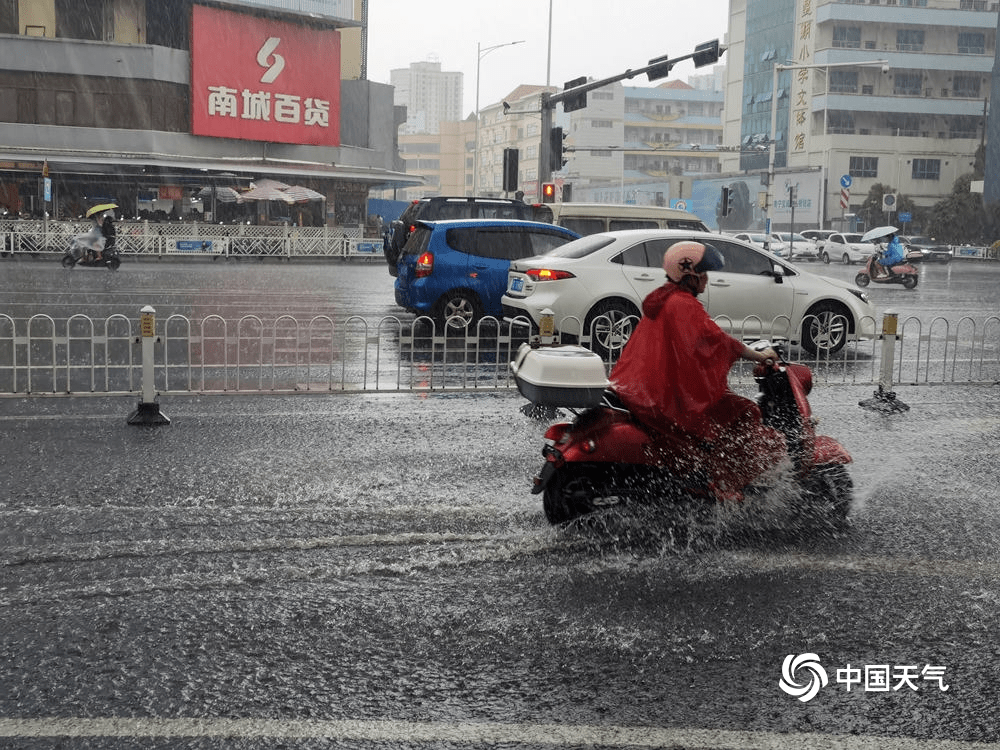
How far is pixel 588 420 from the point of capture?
5629mm

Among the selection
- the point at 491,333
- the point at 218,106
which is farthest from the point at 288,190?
the point at 491,333

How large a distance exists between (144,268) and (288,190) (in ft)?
45.6

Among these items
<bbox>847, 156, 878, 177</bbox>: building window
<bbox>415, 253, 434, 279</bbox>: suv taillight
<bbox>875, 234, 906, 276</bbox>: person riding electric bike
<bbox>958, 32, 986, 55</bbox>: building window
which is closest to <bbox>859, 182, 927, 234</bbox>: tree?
<bbox>847, 156, 878, 177</bbox>: building window

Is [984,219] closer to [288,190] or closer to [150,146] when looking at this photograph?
[288,190]

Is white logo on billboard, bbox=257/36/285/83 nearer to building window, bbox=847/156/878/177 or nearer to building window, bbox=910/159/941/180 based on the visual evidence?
building window, bbox=847/156/878/177

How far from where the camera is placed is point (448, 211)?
20.8 metres

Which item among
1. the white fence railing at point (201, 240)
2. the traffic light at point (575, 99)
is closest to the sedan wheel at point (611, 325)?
the traffic light at point (575, 99)

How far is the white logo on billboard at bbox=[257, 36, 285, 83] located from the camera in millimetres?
49219

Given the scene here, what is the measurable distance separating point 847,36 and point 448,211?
64.2 metres

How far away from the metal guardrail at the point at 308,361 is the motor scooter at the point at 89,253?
46.2ft

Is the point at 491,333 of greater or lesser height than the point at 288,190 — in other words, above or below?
below

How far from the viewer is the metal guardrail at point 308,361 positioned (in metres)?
10.3

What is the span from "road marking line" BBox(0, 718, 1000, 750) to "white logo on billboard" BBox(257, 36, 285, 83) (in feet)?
159

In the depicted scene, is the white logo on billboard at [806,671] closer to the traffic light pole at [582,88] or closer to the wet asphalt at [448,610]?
the wet asphalt at [448,610]
